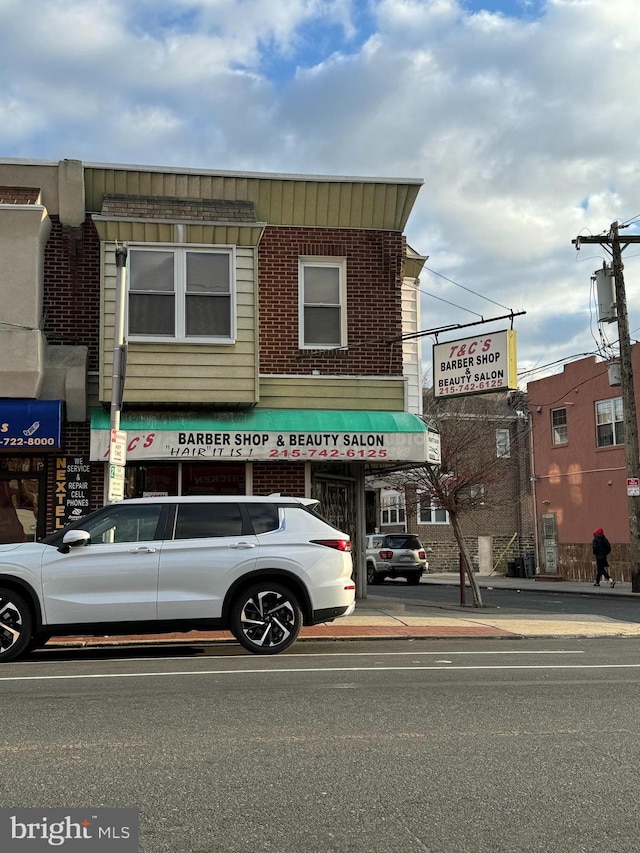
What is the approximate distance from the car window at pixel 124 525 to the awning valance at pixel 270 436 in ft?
13.7

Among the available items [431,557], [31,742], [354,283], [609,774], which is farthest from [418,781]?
[431,557]

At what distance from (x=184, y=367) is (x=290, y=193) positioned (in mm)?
3697

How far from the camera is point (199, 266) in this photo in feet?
49.8

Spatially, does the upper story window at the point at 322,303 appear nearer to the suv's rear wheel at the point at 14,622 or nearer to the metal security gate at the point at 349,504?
the metal security gate at the point at 349,504

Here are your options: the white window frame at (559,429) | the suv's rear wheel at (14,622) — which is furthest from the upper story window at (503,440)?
the suv's rear wheel at (14,622)

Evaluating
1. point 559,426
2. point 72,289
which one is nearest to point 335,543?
point 72,289

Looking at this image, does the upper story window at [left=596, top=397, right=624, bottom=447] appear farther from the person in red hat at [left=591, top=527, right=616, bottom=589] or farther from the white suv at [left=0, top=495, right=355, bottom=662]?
the white suv at [left=0, top=495, right=355, bottom=662]

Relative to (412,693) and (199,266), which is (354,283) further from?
(412,693)

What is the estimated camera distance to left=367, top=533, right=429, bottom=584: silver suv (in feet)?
99.3

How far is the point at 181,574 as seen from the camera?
9.72 m

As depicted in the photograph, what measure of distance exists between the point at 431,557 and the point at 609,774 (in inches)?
1412

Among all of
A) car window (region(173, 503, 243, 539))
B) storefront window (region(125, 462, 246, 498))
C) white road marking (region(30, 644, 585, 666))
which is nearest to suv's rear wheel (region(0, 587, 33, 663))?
white road marking (region(30, 644, 585, 666))

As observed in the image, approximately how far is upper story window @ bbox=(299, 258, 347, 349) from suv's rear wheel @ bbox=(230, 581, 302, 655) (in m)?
6.60

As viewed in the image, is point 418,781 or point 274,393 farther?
point 274,393
